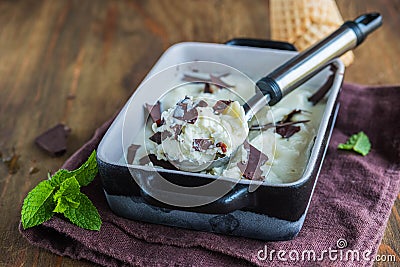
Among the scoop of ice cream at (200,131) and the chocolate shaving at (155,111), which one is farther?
the chocolate shaving at (155,111)

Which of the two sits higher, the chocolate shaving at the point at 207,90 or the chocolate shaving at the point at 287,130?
the chocolate shaving at the point at 207,90

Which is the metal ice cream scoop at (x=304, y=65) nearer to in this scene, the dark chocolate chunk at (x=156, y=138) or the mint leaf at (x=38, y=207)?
the dark chocolate chunk at (x=156, y=138)

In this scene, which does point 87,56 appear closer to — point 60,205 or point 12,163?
point 12,163

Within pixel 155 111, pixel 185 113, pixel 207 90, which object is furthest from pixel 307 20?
pixel 185 113

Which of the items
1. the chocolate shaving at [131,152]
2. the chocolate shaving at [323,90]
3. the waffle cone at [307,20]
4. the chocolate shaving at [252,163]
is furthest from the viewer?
the waffle cone at [307,20]

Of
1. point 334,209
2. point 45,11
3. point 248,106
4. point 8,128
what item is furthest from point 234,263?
point 45,11

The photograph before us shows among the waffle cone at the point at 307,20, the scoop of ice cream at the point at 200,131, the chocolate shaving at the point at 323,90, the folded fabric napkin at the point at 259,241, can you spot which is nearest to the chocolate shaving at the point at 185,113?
the scoop of ice cream at the point at 200,131

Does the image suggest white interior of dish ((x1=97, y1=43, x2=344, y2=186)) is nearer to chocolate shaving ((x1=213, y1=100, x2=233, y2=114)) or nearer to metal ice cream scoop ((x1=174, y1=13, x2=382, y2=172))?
metal ice cream scoop ((x1=174, y1=13, x2=382, y2=172))
